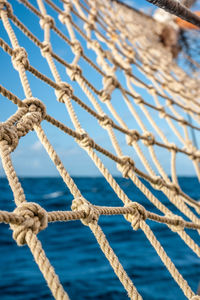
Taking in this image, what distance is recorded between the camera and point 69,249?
2434mm

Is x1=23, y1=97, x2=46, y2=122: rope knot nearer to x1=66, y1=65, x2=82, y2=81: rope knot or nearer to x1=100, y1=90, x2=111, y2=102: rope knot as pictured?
x1=66, y1=65, x2=82, y2=81: rope knot

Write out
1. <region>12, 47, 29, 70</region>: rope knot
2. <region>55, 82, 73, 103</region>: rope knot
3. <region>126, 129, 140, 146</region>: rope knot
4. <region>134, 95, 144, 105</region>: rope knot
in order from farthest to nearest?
1. <region>134, 95, 144, 105</region>: rope knot
2. <region>126, 129, 140, 146</region>: rope knot
3. <region>55, 82, 73, 103</region>: rope knot
4. <region>12, 47, 29, 70</region>: rope knot

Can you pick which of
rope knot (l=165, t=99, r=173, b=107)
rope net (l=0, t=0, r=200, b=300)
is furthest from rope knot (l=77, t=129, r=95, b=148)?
rope knot (l=165, t=99, r=173, b=107)

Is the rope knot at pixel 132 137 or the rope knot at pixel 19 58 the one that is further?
the rope knot at pixel 132 137

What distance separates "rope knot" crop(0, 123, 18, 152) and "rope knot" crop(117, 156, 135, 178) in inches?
18.6

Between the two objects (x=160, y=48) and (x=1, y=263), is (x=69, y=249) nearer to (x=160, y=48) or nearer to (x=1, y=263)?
(x=1, y=263)

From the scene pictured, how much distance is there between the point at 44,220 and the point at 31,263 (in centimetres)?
172

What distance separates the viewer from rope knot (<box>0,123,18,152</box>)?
0.59 meters

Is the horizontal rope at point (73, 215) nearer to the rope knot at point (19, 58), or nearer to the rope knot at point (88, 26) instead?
the rope knot at point (19, 58)

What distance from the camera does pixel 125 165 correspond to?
1041mm

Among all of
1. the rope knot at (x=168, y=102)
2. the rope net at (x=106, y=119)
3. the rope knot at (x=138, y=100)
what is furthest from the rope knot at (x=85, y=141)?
the rope knot at (x=168, y=102)

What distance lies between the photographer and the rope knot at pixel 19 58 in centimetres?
89

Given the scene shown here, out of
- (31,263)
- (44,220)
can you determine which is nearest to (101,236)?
(44,220)

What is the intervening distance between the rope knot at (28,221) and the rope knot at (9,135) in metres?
0.13
